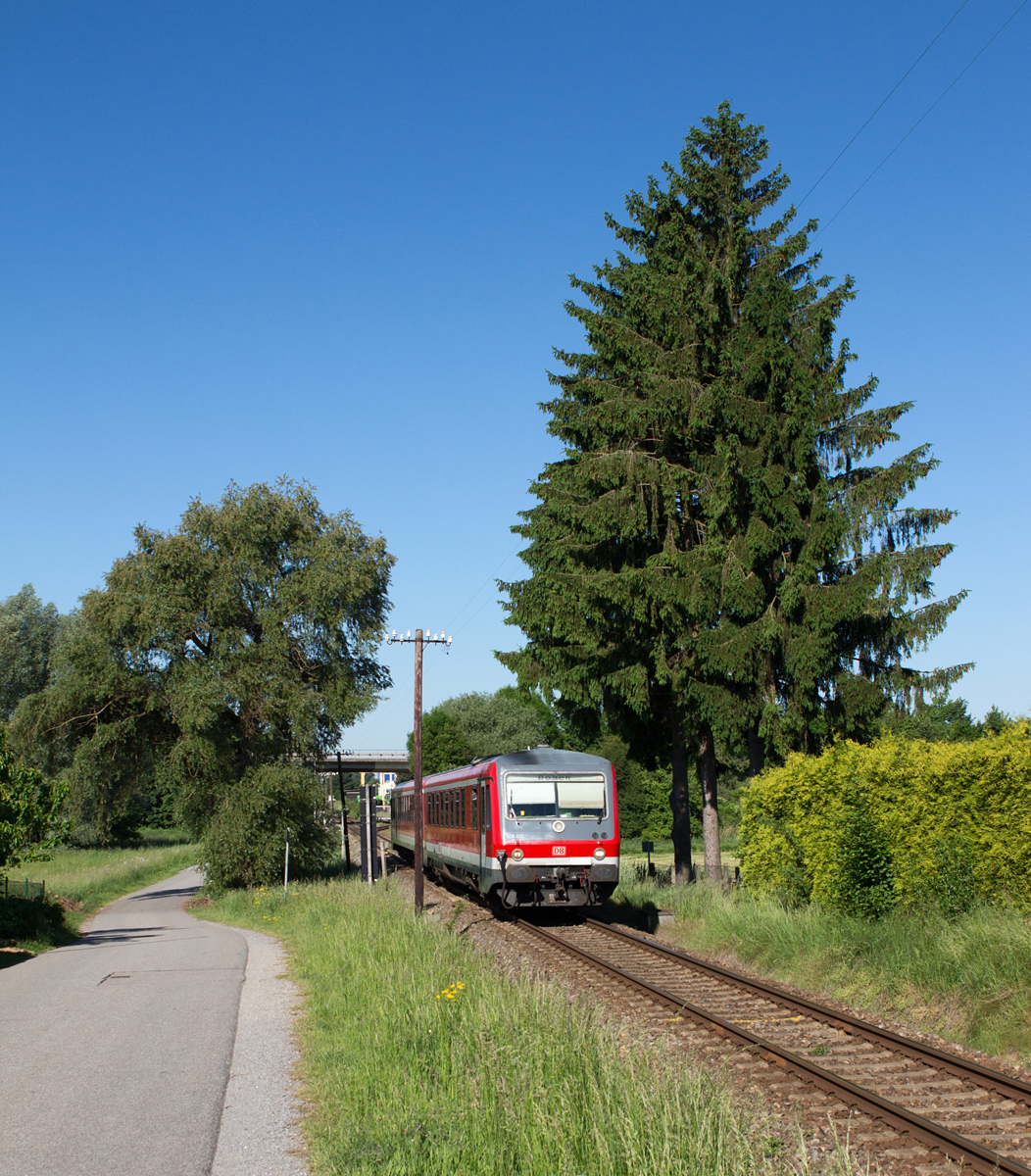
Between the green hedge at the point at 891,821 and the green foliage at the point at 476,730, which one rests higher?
the green foliage at the point at 476,730

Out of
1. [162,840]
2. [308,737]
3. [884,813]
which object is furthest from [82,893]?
[162,840]

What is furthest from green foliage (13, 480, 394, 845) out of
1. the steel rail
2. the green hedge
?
the steel rail

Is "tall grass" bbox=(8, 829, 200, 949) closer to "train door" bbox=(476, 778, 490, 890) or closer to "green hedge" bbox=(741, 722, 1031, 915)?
"train door" bbox=(476, 778, 490, 890)

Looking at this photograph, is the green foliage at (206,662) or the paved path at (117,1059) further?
the green foliage at (206,662)

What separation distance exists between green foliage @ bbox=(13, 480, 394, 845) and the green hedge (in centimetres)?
1620

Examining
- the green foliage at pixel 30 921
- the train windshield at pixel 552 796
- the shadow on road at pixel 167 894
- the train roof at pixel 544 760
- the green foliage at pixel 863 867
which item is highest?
the train roof at pixel 544 760

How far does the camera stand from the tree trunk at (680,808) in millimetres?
23422

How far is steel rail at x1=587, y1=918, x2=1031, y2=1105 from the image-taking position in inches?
306

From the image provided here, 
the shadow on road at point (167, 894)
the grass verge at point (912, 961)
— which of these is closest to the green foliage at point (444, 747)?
the shadow on road at point (167, 894)

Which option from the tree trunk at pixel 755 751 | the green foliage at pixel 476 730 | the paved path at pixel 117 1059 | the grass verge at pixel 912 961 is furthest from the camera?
the green foliage at pixel 476 730

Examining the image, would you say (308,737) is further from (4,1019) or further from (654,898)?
(4,1019)

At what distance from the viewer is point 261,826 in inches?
1136

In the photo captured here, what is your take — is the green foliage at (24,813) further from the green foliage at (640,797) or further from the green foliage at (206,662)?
the green foliage at (640,797)

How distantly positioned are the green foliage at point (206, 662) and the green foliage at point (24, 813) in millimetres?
8656
